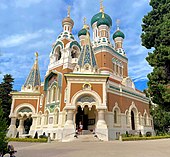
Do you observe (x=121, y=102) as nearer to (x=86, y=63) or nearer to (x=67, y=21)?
(x=86, y=63)

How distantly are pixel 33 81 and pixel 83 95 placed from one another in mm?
10939

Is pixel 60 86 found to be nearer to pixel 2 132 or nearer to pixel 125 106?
pixel 125 106

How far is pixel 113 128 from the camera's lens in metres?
17.2

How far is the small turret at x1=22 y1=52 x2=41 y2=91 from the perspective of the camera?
901 inches

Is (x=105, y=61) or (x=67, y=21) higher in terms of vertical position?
(x=67, y=21)

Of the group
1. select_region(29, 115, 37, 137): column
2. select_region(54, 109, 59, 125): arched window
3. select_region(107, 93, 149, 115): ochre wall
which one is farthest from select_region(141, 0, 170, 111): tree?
select_region(29, 115, 37, 137): column

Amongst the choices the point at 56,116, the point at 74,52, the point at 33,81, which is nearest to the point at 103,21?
the point at 74,52

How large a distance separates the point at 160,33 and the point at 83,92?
7.74 meters

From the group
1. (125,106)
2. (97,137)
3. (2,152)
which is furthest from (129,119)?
(2,152)

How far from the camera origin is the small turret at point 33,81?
22875 mm

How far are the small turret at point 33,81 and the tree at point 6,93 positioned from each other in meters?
4.02

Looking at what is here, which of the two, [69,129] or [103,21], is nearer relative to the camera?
[69,129]

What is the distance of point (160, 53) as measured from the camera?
8.78 metres

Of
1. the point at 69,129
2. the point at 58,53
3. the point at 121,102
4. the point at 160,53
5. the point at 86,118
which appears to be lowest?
the point at 69,129
